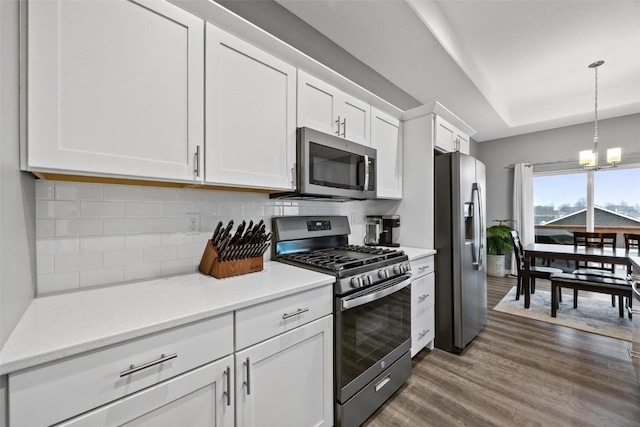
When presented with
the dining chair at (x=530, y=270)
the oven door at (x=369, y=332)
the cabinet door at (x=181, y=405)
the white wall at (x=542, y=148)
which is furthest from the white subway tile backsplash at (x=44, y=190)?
the white wall at (x=542, y=148)

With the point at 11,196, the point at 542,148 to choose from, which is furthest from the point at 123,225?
the point at 542,148

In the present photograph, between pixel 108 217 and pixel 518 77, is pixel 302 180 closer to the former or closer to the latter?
pixel 108 217

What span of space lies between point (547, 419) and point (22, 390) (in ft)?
8.28

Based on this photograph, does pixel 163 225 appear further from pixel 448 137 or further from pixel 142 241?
pixel 448 137

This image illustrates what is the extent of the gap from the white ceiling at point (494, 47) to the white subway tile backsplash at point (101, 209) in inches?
74.2

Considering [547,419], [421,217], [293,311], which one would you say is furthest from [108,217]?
[547,419]

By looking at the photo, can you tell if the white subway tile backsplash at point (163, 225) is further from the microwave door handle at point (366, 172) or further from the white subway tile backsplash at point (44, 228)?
the microwave door handle at point (366, 172)

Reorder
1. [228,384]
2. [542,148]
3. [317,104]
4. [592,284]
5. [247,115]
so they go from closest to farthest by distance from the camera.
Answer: [228,384] < [247,115] < [317,104] < [592,284] < [542,148]

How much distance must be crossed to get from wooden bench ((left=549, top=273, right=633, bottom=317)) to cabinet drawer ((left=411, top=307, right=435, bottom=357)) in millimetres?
1879

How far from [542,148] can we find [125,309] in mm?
6692

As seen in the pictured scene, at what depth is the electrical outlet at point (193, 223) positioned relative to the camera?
1.56 m

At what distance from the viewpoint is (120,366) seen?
808mm

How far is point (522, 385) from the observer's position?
197 cm

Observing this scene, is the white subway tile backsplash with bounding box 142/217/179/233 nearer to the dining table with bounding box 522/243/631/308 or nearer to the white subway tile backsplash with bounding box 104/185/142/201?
the white subway tile backsplash with bounding box 104/185/142/201
